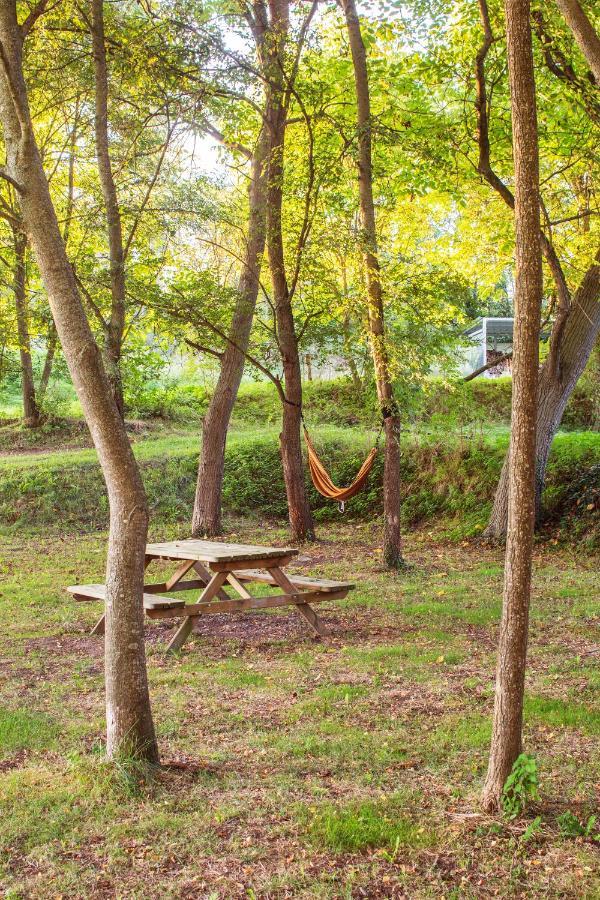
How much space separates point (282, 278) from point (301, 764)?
8.53 m

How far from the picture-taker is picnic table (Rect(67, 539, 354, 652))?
651cm

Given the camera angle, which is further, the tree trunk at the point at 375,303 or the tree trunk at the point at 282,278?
the tree trunk at the point at 282,278

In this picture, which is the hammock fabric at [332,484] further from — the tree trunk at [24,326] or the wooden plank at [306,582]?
the tree trunk at [24,326]

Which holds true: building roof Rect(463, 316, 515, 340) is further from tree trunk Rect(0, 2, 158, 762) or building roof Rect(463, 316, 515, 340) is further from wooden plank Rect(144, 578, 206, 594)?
tree trunk Rect(0, 2, 158, 762)

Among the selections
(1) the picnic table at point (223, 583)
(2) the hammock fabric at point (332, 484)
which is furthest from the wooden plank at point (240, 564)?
(2) the hammock fabric at point (332, 484)

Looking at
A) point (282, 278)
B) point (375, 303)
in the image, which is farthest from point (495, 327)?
point (375, 303)

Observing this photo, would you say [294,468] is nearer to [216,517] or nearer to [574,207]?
[216,517]

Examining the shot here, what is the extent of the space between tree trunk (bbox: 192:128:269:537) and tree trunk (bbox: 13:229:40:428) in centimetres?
314

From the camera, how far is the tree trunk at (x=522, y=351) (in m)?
3.52

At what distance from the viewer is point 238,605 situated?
22.1 ft

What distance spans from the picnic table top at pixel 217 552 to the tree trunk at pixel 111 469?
2.35 meters

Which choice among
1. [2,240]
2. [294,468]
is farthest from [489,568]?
[2,240]

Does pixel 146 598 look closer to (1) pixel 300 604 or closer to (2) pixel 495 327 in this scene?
(1) pixel 300 604

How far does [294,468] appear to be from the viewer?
1245 centimetres
